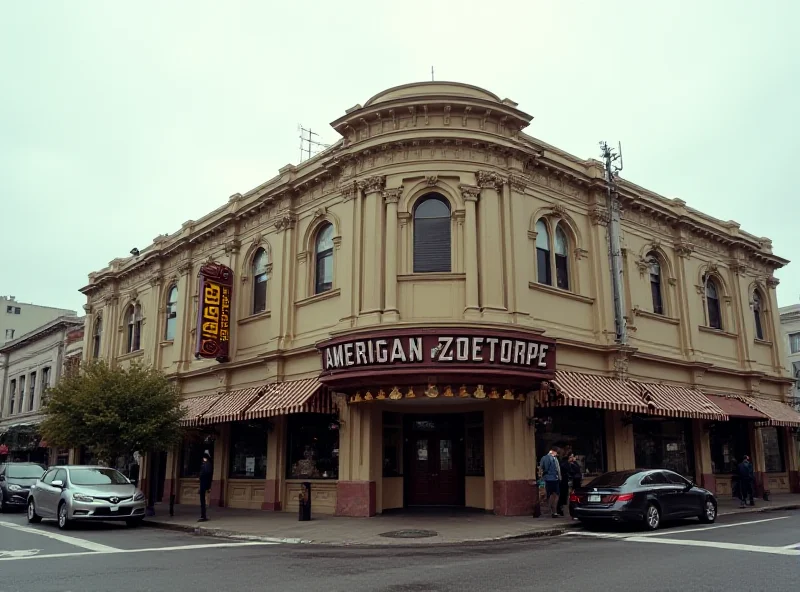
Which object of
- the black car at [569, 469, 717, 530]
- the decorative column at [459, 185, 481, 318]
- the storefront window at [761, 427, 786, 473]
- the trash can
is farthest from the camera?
the storefront window at [761, 427, 786, 473]

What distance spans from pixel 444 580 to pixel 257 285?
17.4 meters

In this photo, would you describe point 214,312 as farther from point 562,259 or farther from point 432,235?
point 562,259

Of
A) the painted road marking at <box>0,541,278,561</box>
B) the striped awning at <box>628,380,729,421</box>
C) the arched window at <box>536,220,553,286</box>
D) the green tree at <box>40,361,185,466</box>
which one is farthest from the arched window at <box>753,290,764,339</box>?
the painted road marking at <box>0,541,278,561</box>

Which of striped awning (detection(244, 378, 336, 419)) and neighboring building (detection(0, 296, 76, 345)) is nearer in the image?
striped awning (detection(244, 378, 336, 419))

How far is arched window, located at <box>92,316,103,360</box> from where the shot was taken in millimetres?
35438

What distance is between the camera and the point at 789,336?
5691 centimetres

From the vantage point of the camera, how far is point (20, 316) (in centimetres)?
7162

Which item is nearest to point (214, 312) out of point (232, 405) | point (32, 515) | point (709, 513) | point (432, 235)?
point (232, 405)

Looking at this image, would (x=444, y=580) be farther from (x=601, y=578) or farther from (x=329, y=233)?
(x=329, y=233)

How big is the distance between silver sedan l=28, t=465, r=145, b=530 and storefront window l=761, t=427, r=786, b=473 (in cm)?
2327

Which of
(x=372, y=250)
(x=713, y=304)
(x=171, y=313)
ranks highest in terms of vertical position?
(x=171, y=313)

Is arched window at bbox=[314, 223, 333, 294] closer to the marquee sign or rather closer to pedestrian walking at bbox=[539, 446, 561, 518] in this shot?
the marquee sign

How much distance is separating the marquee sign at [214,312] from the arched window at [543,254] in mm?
10900

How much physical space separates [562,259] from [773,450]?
45.3 feet
